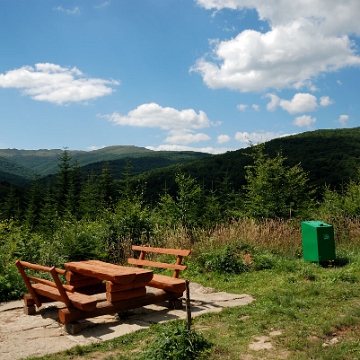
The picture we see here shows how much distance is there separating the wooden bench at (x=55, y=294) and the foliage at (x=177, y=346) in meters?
1.38

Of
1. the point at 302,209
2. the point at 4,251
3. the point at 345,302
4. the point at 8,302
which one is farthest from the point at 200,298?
the point at 302,209

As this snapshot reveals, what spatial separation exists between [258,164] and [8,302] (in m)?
13.3

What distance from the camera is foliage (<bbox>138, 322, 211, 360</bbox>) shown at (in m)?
3.82

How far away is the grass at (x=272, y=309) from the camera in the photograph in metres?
4.18

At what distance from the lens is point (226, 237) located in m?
10.3

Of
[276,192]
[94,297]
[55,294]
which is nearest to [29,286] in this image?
[55,294]

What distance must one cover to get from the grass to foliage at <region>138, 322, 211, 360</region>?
0.06 m

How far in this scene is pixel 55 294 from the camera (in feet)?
18.2

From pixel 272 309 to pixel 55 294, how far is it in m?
2.86

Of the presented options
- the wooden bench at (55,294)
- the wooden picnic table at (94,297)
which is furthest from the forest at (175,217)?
the wooden picnic table at (94,297)

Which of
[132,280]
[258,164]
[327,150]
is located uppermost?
[327,150]

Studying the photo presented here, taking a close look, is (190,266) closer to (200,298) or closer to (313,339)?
(200,298)

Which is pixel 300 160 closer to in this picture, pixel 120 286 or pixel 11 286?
pixel 11 286

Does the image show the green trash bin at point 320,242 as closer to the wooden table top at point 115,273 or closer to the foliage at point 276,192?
the wooden table top at point 115,273
